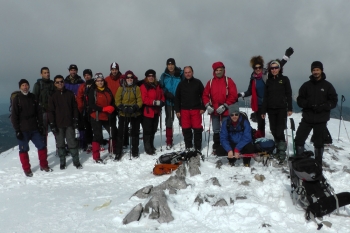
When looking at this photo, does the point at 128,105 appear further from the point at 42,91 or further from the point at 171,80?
the point at 42,91

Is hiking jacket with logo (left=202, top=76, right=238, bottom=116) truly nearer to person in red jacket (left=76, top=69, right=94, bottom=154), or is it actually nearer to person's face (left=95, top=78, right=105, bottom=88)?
person's face (left=95, top=78, right=105, bottom=88)

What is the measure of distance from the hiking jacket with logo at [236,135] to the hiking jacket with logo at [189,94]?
4.34 feet

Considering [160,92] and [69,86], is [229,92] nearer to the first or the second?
[160,92]

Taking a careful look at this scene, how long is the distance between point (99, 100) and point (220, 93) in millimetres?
3980

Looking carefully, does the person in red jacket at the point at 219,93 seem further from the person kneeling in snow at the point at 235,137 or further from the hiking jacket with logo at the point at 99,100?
the hiking jacket with logo at the point at 99,100

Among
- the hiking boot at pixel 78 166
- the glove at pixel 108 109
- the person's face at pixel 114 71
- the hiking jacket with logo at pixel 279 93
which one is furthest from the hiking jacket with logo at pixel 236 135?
the hiking boot at pixel 78 166

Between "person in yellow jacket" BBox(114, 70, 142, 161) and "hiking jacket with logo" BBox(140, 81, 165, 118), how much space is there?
0.17 metres

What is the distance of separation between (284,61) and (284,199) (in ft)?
15.1

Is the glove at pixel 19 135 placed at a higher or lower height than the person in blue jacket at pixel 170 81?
lower

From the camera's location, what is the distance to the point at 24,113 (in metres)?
7.74

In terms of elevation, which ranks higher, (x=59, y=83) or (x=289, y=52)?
(x=289, y=52)

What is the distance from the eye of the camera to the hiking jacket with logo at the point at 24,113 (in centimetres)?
760

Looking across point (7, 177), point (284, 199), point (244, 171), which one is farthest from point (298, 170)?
point (7, 177)

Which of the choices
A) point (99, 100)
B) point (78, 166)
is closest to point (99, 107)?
point (99, 100)
